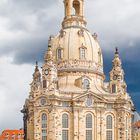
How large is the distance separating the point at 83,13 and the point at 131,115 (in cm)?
2600

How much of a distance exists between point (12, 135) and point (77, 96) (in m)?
47.6

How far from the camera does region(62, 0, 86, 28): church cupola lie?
4801 inches

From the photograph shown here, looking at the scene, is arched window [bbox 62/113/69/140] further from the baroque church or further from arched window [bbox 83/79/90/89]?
arched window [bbox 83/79/90/89]

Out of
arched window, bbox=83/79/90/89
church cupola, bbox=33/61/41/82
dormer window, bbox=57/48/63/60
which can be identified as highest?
dormer window, bbox=57/48/63/60

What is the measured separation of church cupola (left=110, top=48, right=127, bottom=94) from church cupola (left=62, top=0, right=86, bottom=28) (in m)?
12.0

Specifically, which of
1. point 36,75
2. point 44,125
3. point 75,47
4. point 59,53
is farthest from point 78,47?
point 44,125

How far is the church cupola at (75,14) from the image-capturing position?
122 meters

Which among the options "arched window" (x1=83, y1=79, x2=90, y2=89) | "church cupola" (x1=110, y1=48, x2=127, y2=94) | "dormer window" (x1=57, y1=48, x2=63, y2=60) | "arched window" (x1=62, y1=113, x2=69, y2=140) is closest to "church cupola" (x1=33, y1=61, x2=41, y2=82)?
"dormer window" (x1=57, y1=48, x2=63, y2=60)

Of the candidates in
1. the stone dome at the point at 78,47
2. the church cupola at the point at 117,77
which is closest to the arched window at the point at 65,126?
the church cupola at the point at 117,77

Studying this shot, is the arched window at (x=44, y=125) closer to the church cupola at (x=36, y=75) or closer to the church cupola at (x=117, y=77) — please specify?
the church cupola at (x=36, y=75)

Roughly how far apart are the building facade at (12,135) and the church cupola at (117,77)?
44.3m

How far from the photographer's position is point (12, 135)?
5950 inches

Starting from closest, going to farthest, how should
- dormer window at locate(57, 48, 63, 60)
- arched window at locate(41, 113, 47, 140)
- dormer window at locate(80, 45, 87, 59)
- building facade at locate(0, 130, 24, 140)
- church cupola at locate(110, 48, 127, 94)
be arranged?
1. arched window at locate(41, 113, 47, 140)
2. church cupola at locate(110, 48, 127, 94)
3. dormer window at locate(80, 45, 87, 59)
4. dormer window at locate(57, 48, 63, 60)
5. building facade at locate(0, 130, 24, 140)

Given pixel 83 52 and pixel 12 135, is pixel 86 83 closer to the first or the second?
pixel 83 52
